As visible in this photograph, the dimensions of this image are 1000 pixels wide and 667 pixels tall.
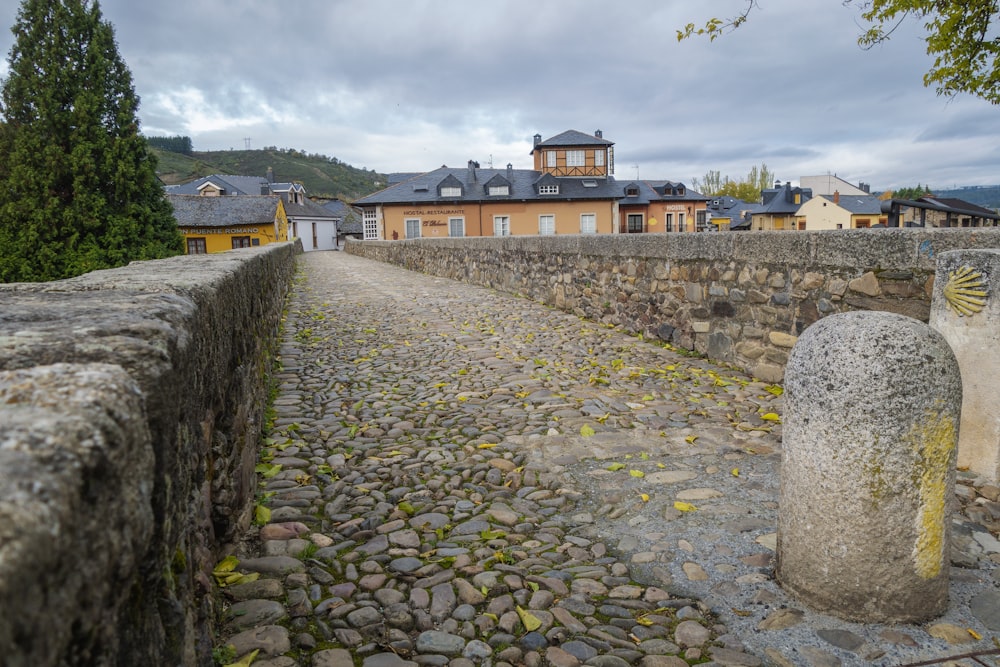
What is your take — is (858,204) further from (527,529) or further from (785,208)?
(527,529)

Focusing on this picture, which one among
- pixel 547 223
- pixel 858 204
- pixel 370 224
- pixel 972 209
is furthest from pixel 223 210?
pixel 858 204

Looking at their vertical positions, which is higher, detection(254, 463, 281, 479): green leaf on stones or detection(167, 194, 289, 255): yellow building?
detection(167, 194, 289, 255): yellow building

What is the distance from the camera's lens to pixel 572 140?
49.6 metres

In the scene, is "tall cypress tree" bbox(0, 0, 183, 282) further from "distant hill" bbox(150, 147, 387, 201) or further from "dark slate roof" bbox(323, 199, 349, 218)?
"distant hill" bbox(150, 147, 387, 201)

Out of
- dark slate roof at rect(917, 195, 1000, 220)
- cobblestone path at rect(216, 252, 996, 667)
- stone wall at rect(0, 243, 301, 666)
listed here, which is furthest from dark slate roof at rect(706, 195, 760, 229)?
stone wall at rect(0, 243, 301, 666)

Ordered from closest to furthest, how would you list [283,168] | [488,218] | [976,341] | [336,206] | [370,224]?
1. [976,341]
2. [488,218]
3. [370,224]
4. [336,206]
5. [283,168]

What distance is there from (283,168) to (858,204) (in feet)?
342

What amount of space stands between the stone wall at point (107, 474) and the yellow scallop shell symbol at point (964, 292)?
12.0ft

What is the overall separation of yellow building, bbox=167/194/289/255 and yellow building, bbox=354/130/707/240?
8.36 meters

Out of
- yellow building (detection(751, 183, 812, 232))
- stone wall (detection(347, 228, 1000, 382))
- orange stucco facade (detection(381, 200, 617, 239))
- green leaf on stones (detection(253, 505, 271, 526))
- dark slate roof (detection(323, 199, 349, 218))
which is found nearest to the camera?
green leaf on stones (detection(253, 505, 271, 526))

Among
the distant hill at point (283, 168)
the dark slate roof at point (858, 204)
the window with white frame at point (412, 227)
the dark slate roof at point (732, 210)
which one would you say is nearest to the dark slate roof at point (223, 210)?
the window with white frame at point (412, 227)

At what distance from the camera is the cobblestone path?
2221 millimetres

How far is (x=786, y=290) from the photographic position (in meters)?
5.24

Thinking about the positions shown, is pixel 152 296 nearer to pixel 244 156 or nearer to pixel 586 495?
pixel 586 495
